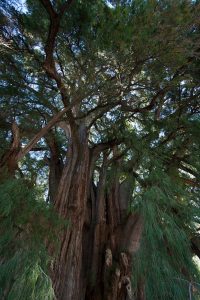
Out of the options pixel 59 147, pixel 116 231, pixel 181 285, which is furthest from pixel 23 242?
pixel 59 147

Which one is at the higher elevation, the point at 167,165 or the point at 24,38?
the point at 24,38

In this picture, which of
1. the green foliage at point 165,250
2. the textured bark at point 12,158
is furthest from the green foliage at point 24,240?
the green foliage at point 165,250

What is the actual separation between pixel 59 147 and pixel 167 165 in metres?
1.76

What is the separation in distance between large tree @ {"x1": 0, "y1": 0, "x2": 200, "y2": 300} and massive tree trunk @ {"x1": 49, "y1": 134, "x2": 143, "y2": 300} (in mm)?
14

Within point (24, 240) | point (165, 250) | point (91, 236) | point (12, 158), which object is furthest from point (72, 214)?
point (165, 250)

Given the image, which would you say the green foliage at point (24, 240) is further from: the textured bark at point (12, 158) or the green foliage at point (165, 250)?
the green foliage at point (165, 250)

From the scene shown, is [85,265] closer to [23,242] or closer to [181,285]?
[23,242]

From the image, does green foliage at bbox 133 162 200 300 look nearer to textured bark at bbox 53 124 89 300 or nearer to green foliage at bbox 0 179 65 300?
green foliage at bbox 0 179 65 300

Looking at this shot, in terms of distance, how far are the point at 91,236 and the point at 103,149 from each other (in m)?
1.22

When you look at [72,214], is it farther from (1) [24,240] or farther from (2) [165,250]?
(2) [165,250]

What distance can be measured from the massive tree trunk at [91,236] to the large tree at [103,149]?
1cm

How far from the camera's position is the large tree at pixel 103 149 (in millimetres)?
1697

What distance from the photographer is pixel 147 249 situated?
172cm

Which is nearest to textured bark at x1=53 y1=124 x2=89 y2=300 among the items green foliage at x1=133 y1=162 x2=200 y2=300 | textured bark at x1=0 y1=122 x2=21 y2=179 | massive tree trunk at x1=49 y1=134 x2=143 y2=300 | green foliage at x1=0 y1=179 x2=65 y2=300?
massive tree trunk at x1=49 y1=134 x2=143 y2=300
